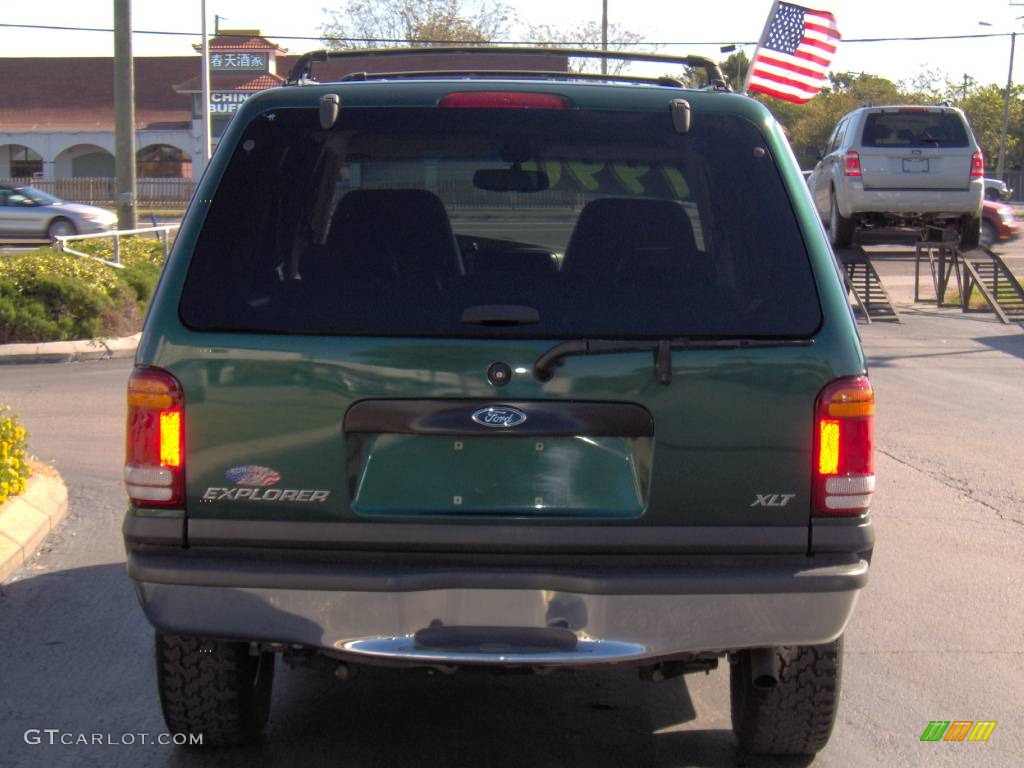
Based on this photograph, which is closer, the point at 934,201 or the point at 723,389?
the point at 723,389

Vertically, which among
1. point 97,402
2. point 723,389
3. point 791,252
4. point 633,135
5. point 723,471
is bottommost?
point 97,402

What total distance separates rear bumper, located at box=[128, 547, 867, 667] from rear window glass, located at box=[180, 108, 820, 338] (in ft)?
2.02

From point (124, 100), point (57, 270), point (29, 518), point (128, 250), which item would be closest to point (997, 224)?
point (124, 100)

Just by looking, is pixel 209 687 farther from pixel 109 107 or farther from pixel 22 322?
pixel 109 107

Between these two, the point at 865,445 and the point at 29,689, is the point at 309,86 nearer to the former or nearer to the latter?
the point at 865,445

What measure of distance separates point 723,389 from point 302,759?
1.84m

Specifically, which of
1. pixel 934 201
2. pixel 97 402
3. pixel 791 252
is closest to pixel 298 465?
pixel 791 252

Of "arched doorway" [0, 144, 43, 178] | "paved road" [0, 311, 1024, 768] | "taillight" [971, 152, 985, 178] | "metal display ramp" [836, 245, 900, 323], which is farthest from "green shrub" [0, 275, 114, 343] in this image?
"arched doorway" [0, 144, 43, 178]

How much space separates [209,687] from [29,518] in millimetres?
3246

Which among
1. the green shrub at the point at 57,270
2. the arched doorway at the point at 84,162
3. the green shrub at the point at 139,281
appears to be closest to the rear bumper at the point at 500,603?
the green shrub at the point at 57,270

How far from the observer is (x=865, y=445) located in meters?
3.62

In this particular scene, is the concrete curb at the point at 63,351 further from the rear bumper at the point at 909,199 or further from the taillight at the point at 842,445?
the taillight at the point at 842,445

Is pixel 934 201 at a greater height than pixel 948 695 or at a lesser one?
greater

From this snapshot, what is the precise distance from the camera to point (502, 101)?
3.79 metres
